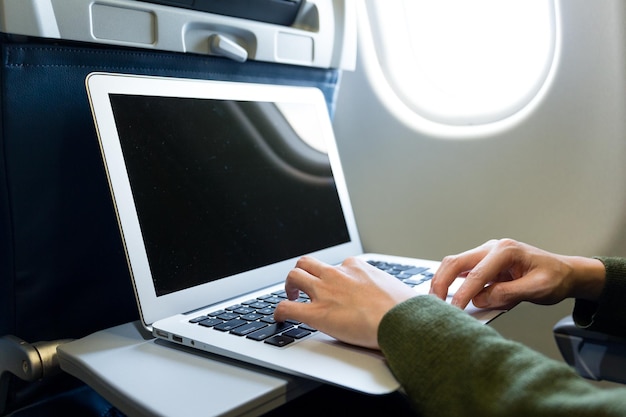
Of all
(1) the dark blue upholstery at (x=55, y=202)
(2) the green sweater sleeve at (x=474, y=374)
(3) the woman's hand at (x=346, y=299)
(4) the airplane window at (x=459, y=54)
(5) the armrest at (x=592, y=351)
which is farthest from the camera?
(4) the airplane window at (x=459, y=54)

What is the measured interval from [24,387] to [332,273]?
1.48 feet

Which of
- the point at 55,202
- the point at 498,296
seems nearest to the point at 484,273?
the point at 498,296

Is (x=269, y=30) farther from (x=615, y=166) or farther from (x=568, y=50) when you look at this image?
(x=615, y=166)

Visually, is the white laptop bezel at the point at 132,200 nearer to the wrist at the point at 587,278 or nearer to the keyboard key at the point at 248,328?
the keyboard key at the point at 248,328

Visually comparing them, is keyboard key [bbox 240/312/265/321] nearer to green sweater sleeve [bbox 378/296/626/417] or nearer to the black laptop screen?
the black laptop screen

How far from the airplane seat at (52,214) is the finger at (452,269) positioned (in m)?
0.46

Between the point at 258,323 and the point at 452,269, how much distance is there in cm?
28

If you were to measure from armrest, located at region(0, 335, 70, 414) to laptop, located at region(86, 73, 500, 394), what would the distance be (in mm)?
128

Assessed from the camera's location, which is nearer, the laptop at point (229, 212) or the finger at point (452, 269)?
the laptop at point (229, 212)

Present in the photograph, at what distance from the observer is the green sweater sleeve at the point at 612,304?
78 cm

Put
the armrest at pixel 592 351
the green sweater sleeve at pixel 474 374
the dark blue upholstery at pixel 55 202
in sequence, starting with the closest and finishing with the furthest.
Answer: the green sweater sleeve at pixel 474 374
the dark blue upholstery at pixel 55 202
the armrest at pixel 592 351

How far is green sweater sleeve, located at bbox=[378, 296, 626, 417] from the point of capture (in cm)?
46

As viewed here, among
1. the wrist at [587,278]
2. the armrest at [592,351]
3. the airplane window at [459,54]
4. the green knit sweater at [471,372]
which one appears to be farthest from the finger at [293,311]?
the airplane window at [459,54]

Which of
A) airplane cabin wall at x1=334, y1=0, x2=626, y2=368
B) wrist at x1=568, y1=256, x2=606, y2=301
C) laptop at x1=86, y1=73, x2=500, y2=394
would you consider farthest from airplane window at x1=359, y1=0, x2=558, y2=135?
wrist at x1=568, y1=256, x2=606, y2=301
